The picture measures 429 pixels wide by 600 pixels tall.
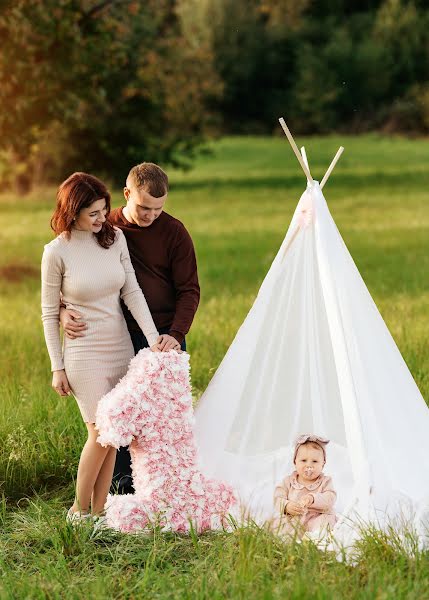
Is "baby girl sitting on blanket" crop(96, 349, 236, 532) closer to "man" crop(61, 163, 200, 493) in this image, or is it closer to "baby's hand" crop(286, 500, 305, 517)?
"man" crop(61, 163, 200, 493)

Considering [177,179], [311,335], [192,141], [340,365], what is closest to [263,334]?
[311,335]

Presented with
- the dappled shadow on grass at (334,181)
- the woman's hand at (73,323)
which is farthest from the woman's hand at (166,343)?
the dappled shadow on grass at (334,181)

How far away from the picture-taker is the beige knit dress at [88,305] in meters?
4.15

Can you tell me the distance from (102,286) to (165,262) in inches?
13.9

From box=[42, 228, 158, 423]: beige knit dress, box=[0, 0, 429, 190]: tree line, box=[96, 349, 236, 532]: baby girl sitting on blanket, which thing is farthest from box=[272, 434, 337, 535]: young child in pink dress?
box=[0, 0, 429, 190]: tree line

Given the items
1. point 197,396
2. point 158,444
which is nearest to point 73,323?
point 158,444

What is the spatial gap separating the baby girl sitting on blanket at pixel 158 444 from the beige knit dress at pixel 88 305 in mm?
93

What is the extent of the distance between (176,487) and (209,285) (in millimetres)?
6532

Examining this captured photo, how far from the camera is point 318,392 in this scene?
4.93 meters

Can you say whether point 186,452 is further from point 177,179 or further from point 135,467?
point 177,179

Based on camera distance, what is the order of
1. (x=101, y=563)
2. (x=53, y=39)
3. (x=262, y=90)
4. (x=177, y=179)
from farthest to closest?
(x=262, y=90) → (x=177, y=179) → (x=53, y=39) → (x=101, y=563)

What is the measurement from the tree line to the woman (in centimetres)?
1044

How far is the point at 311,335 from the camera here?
4863 mm

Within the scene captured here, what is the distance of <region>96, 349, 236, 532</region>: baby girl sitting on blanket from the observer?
4.14 m
